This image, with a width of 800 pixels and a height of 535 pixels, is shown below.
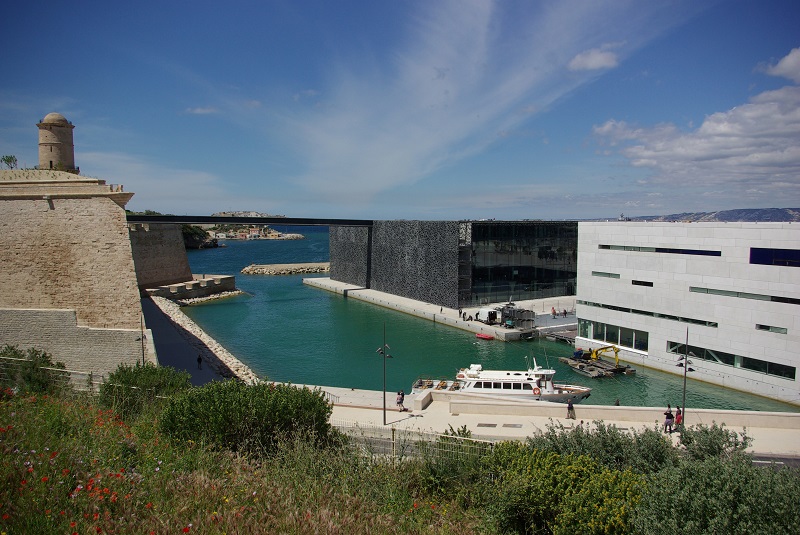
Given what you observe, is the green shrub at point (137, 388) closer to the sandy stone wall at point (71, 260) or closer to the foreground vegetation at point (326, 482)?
the foreground vegetation at point (326, 482)

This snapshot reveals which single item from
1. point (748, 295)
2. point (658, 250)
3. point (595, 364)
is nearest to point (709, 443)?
point (748, 295)

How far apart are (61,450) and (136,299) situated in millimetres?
14818

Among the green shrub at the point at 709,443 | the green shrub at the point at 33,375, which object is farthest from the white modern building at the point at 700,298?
the green shrub at the point at 33,375

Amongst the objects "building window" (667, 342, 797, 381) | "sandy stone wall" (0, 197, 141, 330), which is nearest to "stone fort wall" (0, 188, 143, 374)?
"sandy stone wall" (0, 197, 141, 330)

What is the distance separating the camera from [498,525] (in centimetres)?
704

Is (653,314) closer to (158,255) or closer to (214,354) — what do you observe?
(214,354)

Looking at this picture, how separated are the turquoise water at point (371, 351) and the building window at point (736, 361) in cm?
108

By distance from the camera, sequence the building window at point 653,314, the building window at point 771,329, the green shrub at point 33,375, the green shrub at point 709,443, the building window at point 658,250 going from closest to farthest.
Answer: the green shrub at point 709,443
the green shrub at point 33,375
the building window at point 771,329
the building window at point 653,314
the building window at point 658,250

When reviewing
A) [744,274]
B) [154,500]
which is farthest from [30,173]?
[744,274]

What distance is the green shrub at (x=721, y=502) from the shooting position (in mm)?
5801

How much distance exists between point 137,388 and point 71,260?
10959 mm

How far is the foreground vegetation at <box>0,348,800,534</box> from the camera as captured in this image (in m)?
5.73

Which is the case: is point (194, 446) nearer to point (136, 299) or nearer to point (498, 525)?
point (498, 525)

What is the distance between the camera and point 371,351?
27.8 metres
